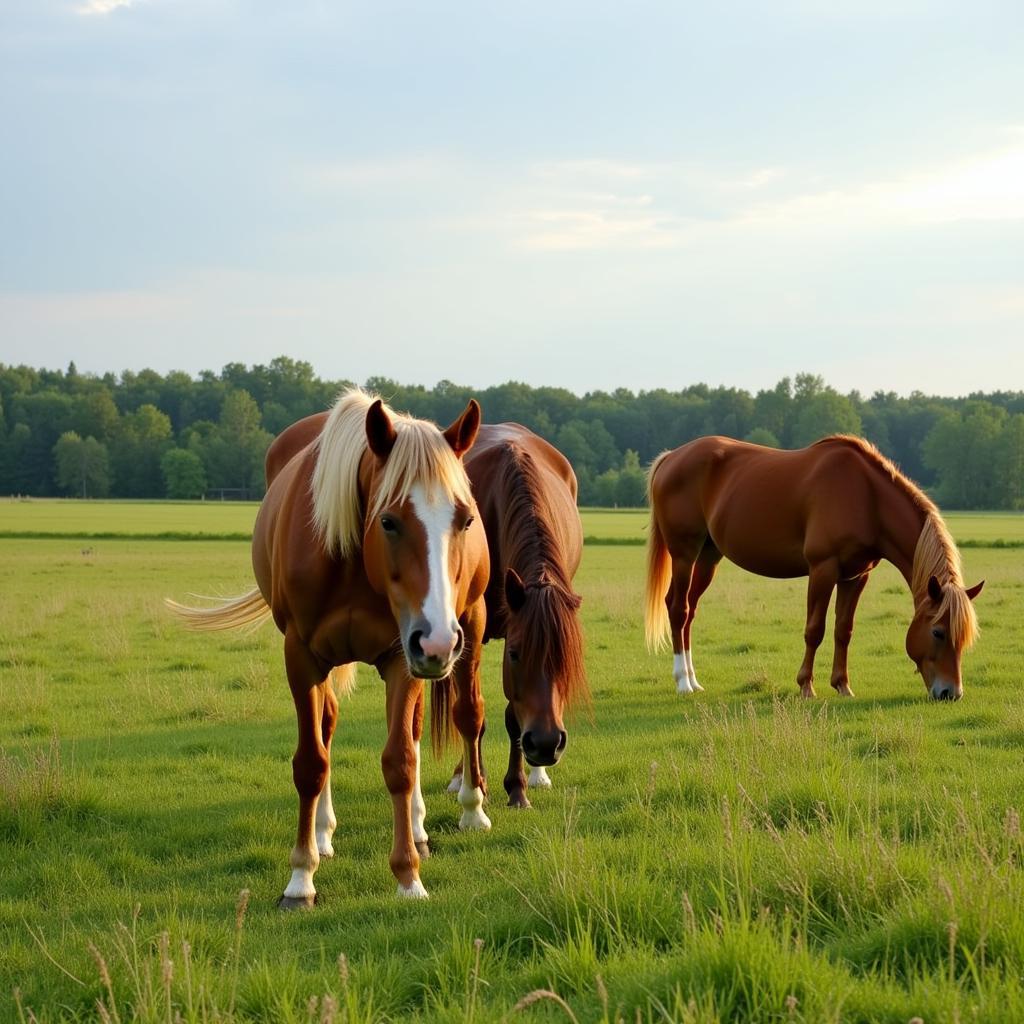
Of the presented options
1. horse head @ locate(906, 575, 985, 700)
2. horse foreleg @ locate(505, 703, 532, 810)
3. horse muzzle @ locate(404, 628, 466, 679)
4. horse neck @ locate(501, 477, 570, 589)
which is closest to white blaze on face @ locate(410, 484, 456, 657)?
horse muzzle @ locate(404, 628, 466, 679)

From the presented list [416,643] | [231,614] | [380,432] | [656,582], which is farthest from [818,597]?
[416,643]

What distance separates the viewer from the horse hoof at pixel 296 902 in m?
4.72

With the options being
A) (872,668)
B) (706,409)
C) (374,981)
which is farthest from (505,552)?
(706,409)

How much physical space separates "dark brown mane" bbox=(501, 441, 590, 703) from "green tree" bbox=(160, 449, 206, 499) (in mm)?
96883

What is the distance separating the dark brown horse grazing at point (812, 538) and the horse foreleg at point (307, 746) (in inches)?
234

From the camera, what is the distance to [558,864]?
13.6ft

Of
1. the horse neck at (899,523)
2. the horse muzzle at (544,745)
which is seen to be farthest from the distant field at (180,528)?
the horse muzzle at (544,745)

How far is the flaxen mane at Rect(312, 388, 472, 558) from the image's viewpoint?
4406mm

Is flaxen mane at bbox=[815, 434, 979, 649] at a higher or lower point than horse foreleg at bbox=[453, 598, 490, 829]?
higher

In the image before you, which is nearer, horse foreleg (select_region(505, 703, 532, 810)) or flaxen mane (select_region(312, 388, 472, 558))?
flaxen mane (select_region(312, 388, 472, 558))

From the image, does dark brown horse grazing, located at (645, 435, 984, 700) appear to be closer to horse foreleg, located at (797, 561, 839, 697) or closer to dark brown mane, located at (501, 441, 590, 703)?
horse foreleg, located at (797, 561, 839, 697)

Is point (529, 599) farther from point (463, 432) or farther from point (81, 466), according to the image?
point (81, 466)

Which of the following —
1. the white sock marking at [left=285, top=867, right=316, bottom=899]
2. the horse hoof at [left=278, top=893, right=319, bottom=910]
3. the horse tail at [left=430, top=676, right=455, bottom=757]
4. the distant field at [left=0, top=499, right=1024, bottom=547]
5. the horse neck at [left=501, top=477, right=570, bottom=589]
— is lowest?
the distant field at [left=0, top=499, right=1024, bottom=547]

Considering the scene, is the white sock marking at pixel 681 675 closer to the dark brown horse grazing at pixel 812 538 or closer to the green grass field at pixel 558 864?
the dark brown horse grazing at pixel 812 538
